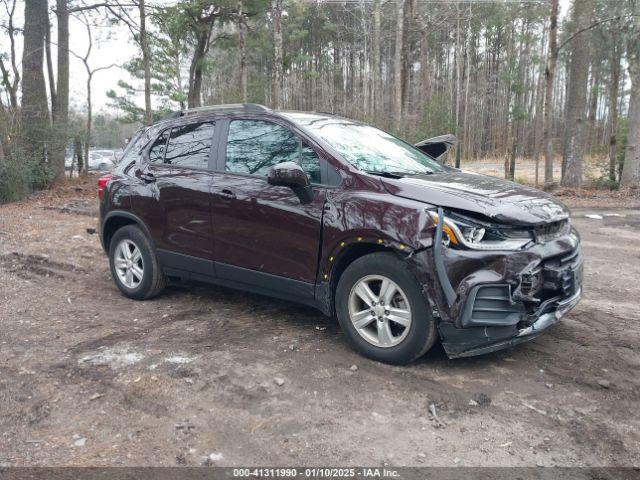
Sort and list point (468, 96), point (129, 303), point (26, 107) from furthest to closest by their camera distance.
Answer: point (468, 96) < point (26, 107) < point (129, 303)

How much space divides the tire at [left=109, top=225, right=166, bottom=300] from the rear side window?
33.8 inches

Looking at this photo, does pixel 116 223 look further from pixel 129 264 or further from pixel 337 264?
pixel 337 264

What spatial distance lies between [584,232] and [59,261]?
826 cm

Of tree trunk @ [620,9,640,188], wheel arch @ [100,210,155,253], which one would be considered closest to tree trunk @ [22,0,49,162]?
wheel arch @ [100,210,155,253]

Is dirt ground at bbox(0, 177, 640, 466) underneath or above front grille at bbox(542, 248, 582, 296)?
underneath

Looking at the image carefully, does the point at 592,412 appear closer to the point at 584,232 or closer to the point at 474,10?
the point at 584,232

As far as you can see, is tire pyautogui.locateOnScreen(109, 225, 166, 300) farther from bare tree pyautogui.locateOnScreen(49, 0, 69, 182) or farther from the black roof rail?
bare tree pyautogui.locateOnScreen(49, 0, 69, 182)

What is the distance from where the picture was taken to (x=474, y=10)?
30.2m

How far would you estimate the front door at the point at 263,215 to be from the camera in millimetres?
4008

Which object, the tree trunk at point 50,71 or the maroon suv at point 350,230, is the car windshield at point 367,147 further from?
the tree trunk at point 50,71

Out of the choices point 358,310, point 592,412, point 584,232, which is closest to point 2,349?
point 358,310

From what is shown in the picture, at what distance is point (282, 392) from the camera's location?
3354mm

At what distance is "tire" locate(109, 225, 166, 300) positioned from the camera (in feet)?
Result: 17.1

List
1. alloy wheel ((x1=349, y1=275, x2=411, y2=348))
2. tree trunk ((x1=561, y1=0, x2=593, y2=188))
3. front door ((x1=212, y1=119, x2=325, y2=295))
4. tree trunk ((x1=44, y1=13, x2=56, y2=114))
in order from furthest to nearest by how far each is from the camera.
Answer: tree trunk ((x1=44, y1=13, x2=56, y2=114))
tree trunk ((x1=561, y1=0, x2=593, y2=188))
front door ((x1=212, y1=119, x2=325, y2=295))
alloy wheel ((x1=349, y1=275, x2=411, y2=348))
